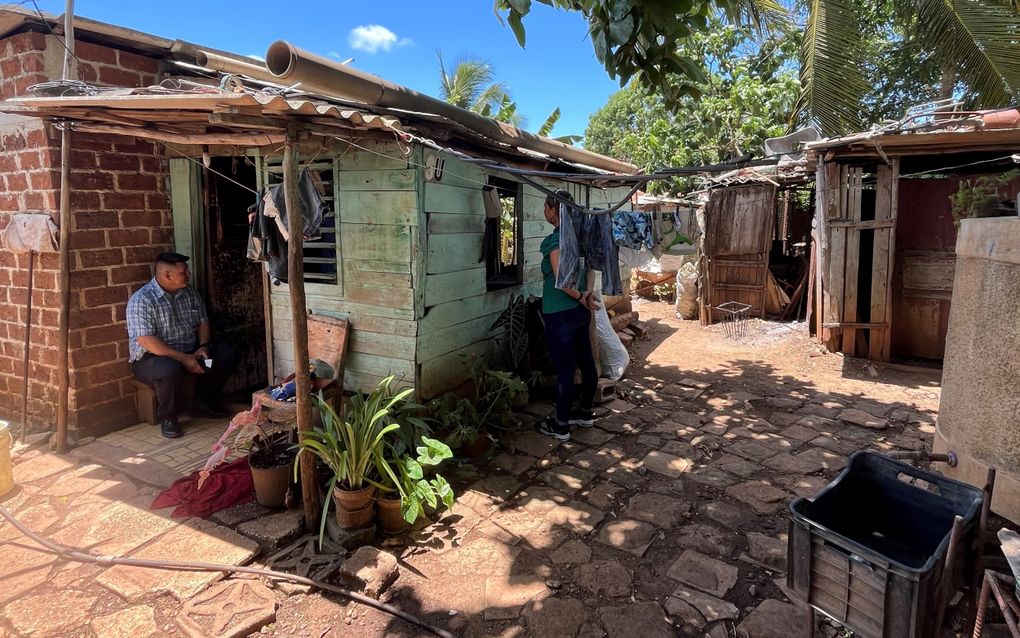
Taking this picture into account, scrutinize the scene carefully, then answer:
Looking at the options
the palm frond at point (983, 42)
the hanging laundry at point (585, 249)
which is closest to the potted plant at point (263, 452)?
the hanging laundry at point (585, 249)

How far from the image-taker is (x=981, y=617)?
1912 millimetres

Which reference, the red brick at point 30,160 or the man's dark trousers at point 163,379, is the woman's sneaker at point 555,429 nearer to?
the man's dark trousers at point 163,379

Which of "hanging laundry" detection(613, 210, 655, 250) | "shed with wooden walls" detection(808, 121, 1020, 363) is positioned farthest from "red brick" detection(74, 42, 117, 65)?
"shed with wooden walls" detection(808, 121, 1020, 363)

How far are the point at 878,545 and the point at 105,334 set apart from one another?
241 inches

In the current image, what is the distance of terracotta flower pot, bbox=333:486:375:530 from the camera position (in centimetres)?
353

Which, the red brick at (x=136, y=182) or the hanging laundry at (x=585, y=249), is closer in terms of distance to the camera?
the hanging laundry at (x=585, y=249)

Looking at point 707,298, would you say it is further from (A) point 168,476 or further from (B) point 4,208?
(B) point 4,208

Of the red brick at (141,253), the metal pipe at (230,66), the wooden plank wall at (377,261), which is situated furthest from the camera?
the red brick at (141,253)

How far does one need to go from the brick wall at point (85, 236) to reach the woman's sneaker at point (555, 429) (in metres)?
4.08

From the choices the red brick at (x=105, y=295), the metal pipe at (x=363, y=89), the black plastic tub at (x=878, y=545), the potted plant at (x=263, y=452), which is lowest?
the potted plant at (x=263, y=452)

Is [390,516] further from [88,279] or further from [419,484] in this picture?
[88,279]

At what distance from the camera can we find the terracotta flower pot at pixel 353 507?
3.53 m

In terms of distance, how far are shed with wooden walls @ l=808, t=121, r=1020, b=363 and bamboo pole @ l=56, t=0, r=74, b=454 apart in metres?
7.82

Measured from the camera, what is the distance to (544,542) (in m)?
3.65
